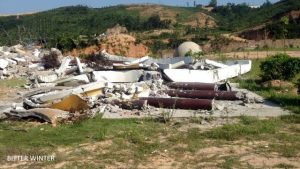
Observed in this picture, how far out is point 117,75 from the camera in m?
14.9

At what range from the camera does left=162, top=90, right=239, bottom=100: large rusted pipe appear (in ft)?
37.8

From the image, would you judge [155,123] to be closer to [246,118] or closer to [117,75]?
[246,118]

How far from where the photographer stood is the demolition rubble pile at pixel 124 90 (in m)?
10.0

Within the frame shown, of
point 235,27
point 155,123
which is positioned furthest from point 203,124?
point 235,27

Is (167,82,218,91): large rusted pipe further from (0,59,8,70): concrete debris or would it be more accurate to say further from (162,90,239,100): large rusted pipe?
(0,59,8,70): concrete debris

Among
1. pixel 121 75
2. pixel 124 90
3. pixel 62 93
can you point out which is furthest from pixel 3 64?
pixel 124 90

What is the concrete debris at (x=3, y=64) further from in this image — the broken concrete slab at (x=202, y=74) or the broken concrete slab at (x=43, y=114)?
the broken concrete slab at (x=43, y=114)

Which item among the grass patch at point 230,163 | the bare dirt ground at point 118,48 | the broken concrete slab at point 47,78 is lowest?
the grass patch at point 230,163

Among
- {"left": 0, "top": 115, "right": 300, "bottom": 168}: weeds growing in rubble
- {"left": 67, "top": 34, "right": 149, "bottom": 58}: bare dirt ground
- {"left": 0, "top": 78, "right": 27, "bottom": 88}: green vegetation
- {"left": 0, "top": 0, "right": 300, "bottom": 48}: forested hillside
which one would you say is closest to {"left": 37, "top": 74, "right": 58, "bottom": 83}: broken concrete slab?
{"left": 0, "top": 78, "right": 27, "bottom": 88}: green vegetation

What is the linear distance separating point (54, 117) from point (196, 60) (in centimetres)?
879

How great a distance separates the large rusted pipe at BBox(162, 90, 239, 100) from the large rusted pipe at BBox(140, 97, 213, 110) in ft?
3.67

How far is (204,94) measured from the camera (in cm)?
1166

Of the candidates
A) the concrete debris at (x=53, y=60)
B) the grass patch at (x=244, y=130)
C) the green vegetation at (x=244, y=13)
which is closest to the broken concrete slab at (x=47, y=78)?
the concrete debris at (x=53, y=60)

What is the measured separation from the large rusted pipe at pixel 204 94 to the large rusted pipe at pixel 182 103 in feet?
3.67
